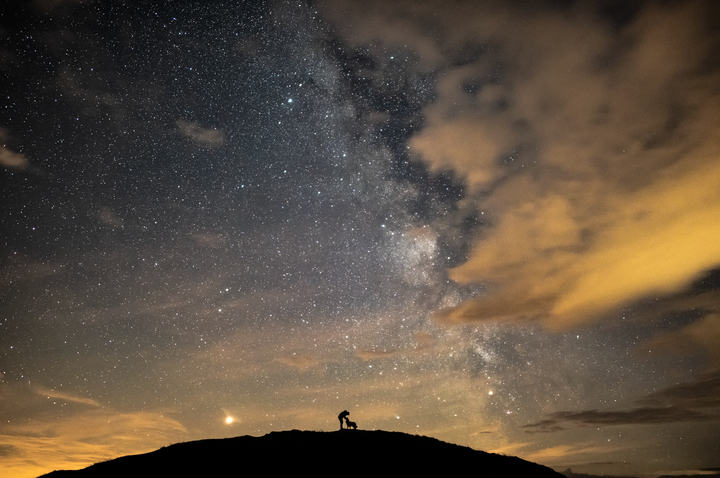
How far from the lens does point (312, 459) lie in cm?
2159

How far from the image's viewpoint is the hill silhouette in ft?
66.8

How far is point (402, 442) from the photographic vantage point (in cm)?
2564

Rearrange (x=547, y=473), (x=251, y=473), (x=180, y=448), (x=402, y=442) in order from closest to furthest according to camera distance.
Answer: (x=251, y=473), (x=180, y=448), (x=402, y=442), (x=547, y=473)

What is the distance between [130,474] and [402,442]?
15078mm

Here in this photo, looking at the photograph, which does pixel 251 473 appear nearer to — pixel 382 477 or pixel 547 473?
pixel 382 477

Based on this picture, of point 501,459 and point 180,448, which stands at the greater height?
point 180,448

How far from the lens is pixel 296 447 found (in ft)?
75.2

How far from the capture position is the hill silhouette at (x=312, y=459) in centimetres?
2036

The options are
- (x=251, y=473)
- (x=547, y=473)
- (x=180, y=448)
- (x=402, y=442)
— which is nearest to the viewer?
(x=251, y=473)

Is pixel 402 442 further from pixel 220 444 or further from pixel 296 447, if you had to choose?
pixel 220 444

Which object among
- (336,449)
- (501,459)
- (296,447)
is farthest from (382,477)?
(501,459)

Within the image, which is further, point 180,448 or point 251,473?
point 180,448

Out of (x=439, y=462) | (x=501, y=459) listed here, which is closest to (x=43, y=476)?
(x=439, y=462)

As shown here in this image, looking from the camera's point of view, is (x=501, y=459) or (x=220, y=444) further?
(x=501, y=459)
